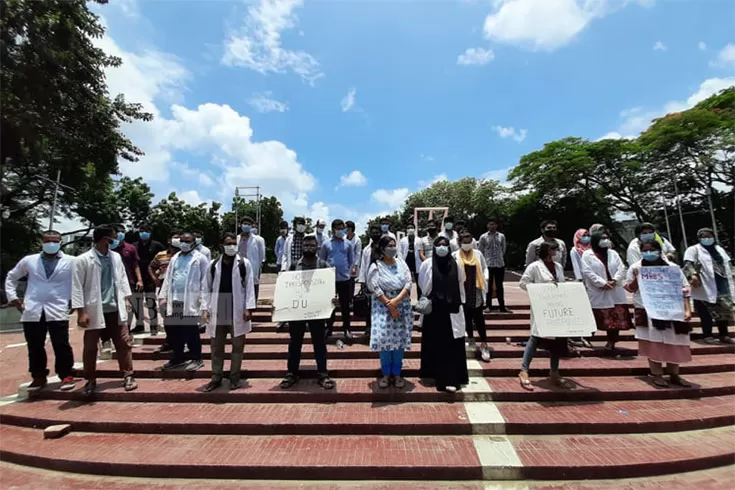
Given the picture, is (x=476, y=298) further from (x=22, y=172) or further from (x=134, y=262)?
(x=22, y=172)

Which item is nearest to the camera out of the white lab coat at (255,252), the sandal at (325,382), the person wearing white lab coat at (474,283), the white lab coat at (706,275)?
the sandal at (325,382)

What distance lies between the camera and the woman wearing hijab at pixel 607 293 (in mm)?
5305

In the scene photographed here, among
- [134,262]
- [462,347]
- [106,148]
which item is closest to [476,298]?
[462,347]

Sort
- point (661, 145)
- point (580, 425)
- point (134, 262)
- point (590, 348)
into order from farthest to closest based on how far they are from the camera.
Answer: point (661, 145), point (134, 262), point (590, 348), point (580, 425)

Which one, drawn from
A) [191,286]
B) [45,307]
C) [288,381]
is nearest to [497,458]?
[288,381]

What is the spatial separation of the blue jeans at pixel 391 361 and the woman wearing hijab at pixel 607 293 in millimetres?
3253

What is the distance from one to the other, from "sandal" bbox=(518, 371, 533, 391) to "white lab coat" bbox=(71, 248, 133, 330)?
514 cm

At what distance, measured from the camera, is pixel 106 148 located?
498 inches

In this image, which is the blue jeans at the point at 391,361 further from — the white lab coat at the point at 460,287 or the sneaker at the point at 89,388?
the sneaker at the point at 89,388

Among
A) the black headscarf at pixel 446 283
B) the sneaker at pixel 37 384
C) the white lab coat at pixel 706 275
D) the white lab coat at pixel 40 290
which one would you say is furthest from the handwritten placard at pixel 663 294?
the sneaker at pixel 37 384

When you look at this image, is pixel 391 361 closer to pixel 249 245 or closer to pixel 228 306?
pixel 228 306

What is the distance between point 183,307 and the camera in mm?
5070

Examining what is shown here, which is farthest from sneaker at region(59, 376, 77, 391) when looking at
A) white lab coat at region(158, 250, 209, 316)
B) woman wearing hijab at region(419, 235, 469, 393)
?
woman wearing hijab at region(419, 235, 469, 393)

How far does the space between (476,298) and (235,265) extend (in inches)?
130
